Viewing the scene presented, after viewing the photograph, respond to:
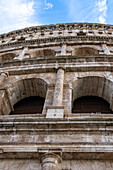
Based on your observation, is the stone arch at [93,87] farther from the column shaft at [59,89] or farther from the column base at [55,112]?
the column base at [55,112]

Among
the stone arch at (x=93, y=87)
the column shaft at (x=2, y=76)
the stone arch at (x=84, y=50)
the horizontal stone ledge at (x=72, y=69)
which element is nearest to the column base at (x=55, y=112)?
the stone arch at (x=93, y=87)

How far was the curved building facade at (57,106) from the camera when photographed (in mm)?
5562

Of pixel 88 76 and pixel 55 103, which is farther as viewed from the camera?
pixel 88 76

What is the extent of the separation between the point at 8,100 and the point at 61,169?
19.1ft

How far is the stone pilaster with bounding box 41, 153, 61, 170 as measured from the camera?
4977 millimetres

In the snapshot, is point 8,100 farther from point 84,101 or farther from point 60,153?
point 60,153

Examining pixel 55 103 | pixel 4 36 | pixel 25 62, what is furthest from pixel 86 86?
pixel 4 36

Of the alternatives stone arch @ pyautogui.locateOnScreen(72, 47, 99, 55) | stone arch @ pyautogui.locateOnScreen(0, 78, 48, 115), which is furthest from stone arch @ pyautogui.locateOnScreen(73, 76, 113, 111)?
stone arch @ pyautogui.locateOnScreen(72, 47, 99, 55)

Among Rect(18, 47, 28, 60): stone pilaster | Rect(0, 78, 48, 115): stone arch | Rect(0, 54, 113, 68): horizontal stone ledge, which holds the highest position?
Rect(18, 47, 28, 60): stone pilaster

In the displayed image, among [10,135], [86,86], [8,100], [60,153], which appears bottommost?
[60,153]

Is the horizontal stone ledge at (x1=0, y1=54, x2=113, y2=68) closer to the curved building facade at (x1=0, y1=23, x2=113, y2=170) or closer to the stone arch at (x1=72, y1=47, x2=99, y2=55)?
the curved building facade at (x1=0, y1=23, x2=113, y2=170)

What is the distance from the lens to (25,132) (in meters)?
6.33

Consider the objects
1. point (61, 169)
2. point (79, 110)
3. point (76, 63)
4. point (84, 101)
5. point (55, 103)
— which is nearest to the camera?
point (61, 169)

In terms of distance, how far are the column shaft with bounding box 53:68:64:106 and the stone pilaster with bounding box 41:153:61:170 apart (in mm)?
2863
